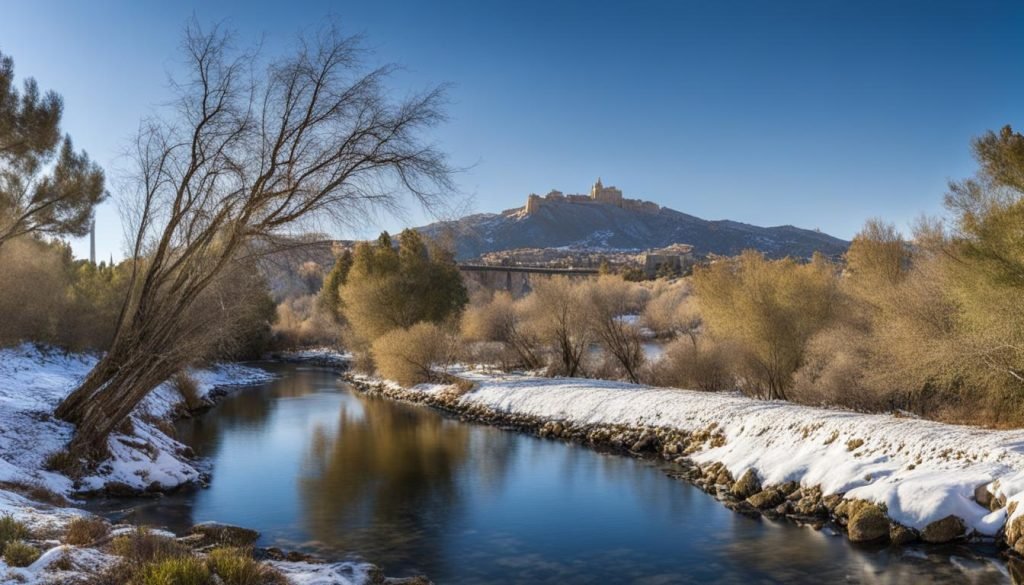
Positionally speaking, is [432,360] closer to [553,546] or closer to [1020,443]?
[553,546]

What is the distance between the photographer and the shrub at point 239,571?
8.24 metres

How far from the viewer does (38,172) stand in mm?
18469

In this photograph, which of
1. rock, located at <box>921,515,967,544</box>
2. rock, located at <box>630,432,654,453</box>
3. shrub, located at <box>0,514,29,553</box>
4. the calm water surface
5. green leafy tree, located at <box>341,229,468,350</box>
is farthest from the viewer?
green leafy tree, located at <box>341,229,468,350</box>

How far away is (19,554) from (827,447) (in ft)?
55.5

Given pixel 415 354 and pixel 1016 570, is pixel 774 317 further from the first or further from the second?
pixel 415 354

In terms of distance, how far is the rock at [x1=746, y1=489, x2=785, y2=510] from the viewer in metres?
16.9

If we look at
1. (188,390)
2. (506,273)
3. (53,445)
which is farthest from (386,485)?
(506,273)

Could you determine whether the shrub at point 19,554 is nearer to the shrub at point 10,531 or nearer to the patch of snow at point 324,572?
the shrub at point 10,531

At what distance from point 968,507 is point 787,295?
1761cm

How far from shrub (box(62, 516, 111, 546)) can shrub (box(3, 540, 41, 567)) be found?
90 cm

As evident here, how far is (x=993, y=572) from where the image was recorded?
1202cm

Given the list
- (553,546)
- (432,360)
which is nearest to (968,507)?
(553,546)

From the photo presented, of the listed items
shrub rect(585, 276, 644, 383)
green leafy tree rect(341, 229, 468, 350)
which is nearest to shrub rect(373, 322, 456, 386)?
green leafy tree rect(341, 229, 468, 350)

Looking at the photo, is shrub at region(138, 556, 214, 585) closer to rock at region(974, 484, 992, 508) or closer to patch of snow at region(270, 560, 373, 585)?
patch of snow at region(270, 560, 373, 585)
